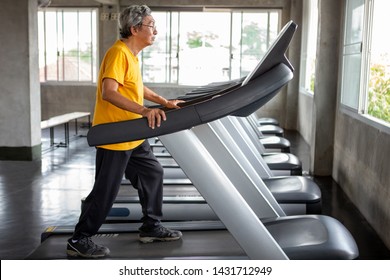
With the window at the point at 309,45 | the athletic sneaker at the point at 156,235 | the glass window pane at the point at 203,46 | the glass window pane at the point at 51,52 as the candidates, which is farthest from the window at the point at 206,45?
the athletic sneaker at the point at 156,235

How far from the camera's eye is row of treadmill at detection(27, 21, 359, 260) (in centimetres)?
208

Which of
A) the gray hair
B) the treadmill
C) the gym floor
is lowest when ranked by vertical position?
the gym floor

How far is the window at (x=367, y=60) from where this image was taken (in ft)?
15.1

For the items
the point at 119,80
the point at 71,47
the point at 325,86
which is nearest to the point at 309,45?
the point at 325,86

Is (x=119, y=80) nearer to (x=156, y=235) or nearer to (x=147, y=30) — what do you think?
(x=147, y=30)

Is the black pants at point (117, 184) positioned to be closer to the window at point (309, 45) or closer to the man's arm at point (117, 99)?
the man's arm at point (117, 99)

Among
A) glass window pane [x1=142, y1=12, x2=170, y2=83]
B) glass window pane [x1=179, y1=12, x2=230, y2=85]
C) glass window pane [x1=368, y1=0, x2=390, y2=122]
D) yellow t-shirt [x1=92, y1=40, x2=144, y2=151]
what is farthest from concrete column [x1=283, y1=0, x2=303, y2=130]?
yellow t-shirt [x1=92, y1=40, x2=144, y2=151]

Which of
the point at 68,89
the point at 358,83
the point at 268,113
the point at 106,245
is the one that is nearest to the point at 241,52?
the point at 268,113

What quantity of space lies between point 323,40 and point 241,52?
5855 mm

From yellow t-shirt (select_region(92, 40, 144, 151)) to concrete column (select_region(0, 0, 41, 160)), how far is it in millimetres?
4838

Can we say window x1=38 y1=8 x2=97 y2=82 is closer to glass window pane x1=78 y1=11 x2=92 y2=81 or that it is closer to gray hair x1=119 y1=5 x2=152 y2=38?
glass window pane x1=78 y1=11 x2=92 y2=81

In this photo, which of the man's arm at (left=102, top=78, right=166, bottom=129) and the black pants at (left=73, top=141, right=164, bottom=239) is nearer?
the man's arm at (left=102, top=78, right=166, bottom=129)

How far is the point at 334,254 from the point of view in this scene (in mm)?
2568

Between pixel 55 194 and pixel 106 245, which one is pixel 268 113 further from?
pixel 106 245
